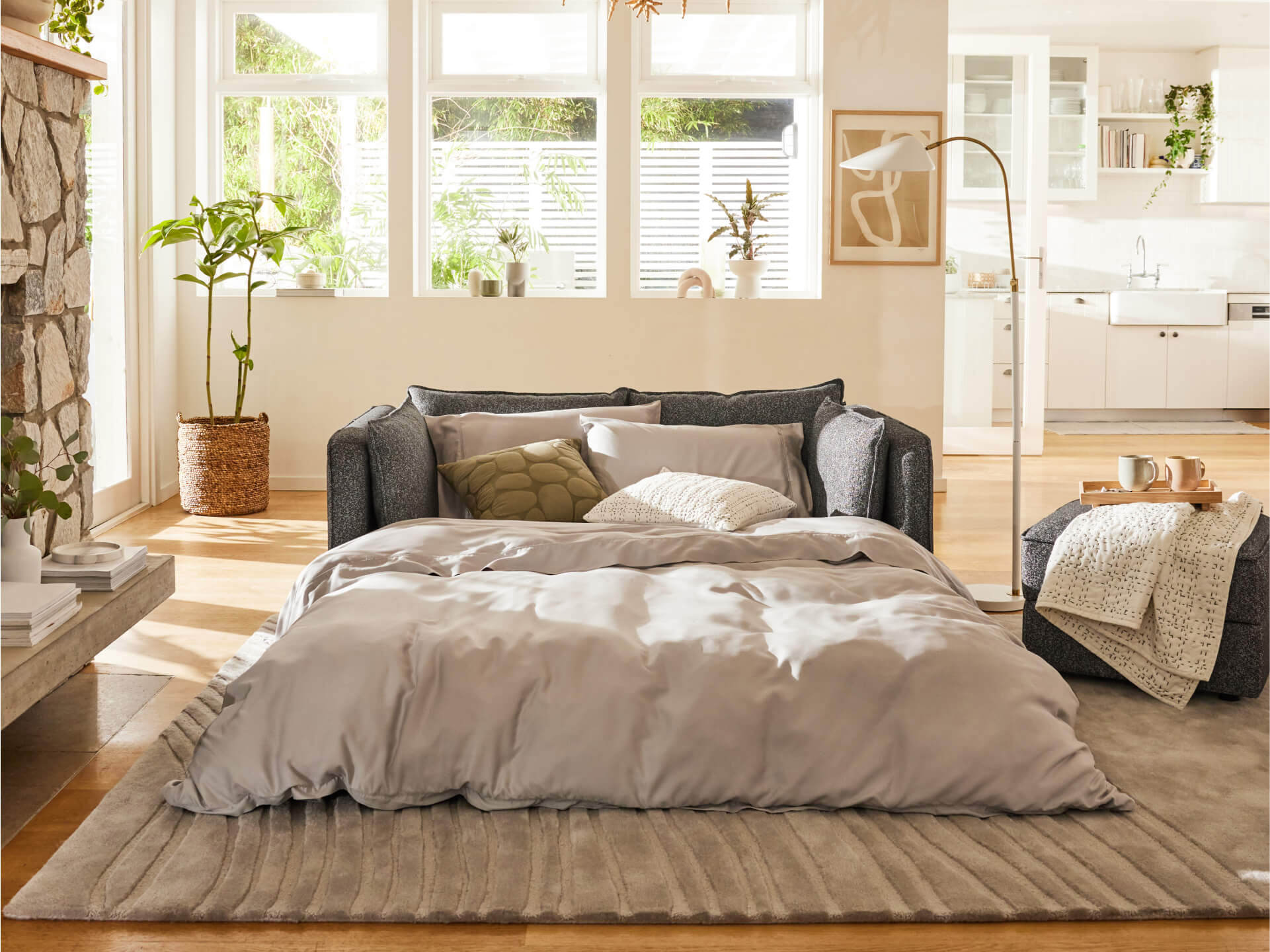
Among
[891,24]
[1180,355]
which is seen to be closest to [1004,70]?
[891,24]

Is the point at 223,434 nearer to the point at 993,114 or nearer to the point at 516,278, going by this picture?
the point at 516,278

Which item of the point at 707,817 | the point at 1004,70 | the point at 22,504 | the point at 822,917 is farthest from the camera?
the point at 1004,70

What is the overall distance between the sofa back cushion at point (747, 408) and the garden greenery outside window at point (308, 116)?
291 centimetres

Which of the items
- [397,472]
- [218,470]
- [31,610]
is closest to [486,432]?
[397,472]

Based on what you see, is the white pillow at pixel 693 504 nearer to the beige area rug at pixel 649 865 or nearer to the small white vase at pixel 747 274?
the beige area rug at pixel 649 865

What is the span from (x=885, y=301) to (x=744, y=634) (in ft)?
13.7

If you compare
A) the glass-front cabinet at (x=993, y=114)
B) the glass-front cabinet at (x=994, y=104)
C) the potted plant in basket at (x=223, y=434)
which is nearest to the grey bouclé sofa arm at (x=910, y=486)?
the potted plant in basket at (x=223, y=434)

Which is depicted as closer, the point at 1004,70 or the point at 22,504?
the point at 22,504

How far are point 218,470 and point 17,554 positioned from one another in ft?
9.81

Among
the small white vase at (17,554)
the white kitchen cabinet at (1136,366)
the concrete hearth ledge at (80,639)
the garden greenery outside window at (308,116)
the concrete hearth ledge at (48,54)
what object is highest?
the garden greenery outside window at (308,116)

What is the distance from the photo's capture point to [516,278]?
20.6ft

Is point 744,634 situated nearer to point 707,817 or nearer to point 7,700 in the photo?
point 707,817

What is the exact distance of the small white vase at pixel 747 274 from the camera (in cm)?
630

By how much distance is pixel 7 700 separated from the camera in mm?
2309
